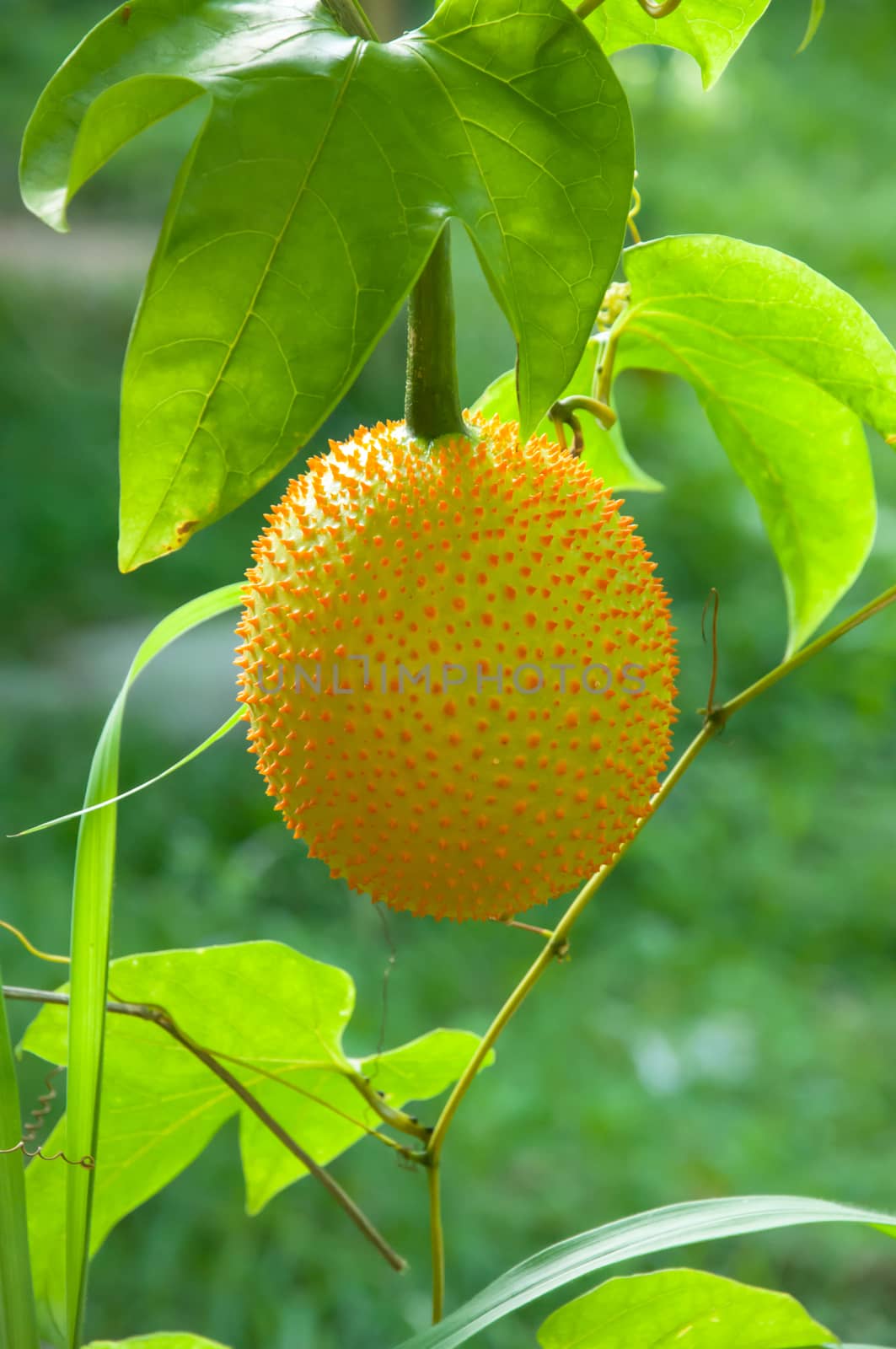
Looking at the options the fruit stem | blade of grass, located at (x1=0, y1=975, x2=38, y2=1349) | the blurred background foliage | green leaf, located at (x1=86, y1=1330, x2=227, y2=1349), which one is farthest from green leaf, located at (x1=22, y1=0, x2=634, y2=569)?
the blurred background foliage

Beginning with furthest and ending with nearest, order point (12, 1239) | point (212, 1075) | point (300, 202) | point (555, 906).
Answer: point (555, 906) → point (212, 1075) → point (12, 1239) → point (300, 202)

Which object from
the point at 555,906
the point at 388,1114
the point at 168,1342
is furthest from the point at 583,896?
the point at 555,906

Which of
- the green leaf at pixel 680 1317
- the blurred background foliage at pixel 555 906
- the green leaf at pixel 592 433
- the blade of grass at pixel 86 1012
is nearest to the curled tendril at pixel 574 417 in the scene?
the green leaf at pixel 592 433

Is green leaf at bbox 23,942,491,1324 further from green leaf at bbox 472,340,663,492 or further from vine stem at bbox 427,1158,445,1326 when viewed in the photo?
green leaf at bbox 472,340,663,492

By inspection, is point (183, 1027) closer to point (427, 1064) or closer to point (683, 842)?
point (427, 1064)

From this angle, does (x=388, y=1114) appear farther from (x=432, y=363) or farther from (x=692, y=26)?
(x=692, y=26)

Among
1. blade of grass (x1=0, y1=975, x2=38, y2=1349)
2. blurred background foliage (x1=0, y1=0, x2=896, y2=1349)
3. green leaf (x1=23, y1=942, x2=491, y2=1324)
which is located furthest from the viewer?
blurred background foliage (x1=0, y1=0, x2=896, y2=1349)

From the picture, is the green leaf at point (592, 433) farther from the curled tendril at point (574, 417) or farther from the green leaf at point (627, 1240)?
the green leaf at point (627, 1240)

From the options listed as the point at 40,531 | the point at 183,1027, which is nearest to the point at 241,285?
the point at 183,1027
